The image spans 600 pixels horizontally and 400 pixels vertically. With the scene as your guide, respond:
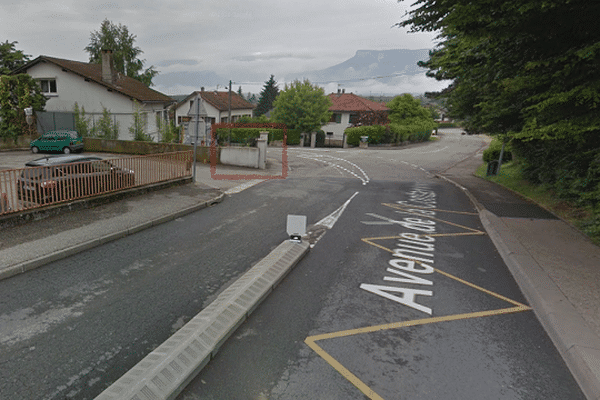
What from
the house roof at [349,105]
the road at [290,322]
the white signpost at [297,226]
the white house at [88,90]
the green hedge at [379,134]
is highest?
the house roof at [349,105]

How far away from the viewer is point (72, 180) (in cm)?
962

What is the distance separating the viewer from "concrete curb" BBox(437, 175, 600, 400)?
4.34 m

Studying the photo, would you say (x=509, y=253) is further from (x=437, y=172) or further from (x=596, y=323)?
(x=437, y=172)

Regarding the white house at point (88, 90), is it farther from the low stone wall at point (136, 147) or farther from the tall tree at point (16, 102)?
the low stone wall at point (136, 147)

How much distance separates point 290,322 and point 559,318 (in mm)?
4150

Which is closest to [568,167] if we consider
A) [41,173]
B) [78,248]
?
[78,248]

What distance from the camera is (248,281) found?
20.2 feet

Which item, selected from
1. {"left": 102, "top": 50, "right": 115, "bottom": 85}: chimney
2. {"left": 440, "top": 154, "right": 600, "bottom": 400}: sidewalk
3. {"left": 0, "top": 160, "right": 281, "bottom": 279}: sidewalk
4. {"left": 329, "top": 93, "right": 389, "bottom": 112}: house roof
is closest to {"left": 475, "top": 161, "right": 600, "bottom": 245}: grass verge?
{"left": 440, "top": 154, "right": 600, "bottom": 400}: sidewalk

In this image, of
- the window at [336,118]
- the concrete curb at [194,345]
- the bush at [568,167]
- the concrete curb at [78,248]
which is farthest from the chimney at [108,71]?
the window at [336,118]

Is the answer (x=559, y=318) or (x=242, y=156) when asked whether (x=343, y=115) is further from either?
(x=559, y=318)

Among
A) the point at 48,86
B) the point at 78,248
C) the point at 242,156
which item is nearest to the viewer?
the point at 78,248

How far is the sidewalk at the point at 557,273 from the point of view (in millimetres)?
4719

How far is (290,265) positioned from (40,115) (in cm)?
2732

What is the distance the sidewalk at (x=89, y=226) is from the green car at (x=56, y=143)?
1301 centimetres
